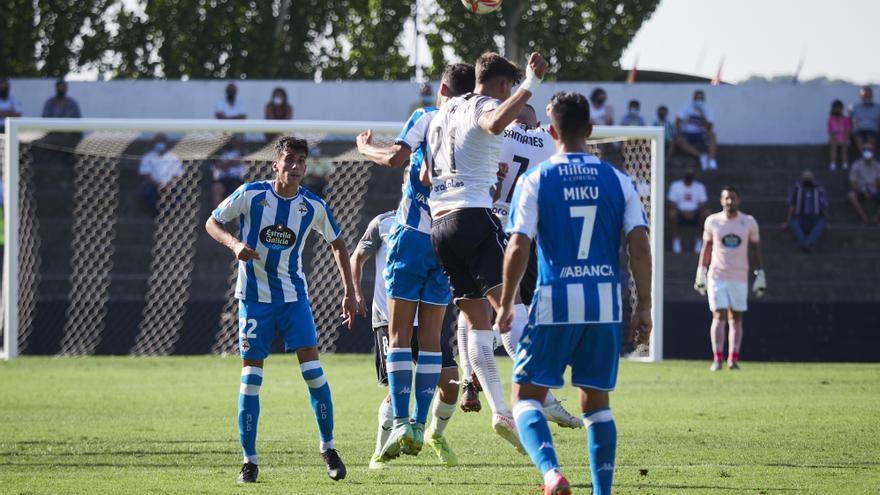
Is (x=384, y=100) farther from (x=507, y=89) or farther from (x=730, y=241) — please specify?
(x=507, y=89)

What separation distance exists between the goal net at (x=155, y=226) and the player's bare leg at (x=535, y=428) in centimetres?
1132

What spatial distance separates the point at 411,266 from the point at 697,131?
1940cm

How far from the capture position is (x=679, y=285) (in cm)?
2353

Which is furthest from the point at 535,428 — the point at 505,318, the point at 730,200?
the point at 730,200

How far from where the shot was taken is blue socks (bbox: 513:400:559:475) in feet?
20.1

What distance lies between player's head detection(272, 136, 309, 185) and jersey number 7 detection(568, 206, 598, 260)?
252 centimetres

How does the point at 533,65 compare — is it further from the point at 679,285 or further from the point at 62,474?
the point at 679,285

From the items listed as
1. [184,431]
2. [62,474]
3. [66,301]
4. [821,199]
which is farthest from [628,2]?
[62,474]

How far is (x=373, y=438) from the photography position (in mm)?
10164

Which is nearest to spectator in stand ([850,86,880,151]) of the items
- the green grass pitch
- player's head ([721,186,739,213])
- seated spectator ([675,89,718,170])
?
seated spectator ([675,89,718,170])

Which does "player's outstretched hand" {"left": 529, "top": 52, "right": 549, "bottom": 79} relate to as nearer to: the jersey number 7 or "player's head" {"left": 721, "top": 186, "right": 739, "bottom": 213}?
the jersey number 7

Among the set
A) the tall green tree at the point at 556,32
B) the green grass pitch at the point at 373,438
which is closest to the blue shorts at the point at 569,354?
the green grass pitch at the point at 373,438

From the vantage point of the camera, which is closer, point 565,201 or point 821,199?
point 565,201

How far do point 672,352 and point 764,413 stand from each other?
349 inches
